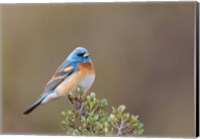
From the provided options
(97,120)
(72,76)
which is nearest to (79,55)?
(72,76)

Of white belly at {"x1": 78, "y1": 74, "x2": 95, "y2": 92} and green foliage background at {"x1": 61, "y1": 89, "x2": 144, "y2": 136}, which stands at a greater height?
white belly at {"x1": 78, "y1": 74, "x2": 95, "y2": 92}

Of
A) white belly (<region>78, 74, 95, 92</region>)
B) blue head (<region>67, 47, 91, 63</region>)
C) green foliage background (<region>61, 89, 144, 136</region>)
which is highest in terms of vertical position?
blue head (<region>67, 47, 91, 63</region>)

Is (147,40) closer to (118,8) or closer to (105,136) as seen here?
(118,8)

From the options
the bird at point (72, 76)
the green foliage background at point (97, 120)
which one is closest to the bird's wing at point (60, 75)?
the bird at point (72, 76)

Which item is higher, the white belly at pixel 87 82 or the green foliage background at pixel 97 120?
the white belly at pixel 87 82

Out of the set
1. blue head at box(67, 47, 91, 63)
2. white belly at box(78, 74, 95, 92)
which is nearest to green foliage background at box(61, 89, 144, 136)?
white belly at box(78, 74, 95, 92)

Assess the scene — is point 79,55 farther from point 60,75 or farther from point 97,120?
point 97,120

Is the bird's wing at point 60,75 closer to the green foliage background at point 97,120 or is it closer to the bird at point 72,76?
the bird at point 72,76

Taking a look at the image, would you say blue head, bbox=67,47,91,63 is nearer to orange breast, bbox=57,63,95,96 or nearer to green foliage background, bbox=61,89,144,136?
orange breast, bbox=57,63,95,96
